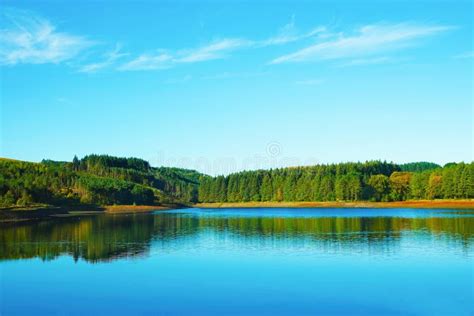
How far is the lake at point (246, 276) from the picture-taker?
91.4 feet

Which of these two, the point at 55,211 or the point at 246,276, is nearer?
the point at 246,276

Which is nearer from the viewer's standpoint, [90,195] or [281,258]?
[281,258]

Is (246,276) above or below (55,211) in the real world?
below

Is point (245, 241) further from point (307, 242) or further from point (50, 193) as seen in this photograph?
point (50, 193)

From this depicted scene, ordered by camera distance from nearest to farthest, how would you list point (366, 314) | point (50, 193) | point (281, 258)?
1. point (366, 314)
2. point (281, 258)
3. point (50, 193)

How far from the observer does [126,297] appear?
100 ft

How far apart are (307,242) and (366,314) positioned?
30.2 meters

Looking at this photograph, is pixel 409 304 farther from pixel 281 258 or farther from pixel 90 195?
pixel 90 195

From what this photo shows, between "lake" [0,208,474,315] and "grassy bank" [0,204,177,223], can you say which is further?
"grassy bank" [0,204,177,223]

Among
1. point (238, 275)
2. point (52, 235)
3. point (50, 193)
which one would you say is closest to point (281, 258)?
point (238, 275)

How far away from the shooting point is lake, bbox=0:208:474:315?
91.4ft

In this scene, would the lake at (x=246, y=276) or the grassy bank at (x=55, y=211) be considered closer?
the lake at (x=246, y=276)

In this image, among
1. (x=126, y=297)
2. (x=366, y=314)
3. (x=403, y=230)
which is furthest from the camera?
(x=403, y=230)

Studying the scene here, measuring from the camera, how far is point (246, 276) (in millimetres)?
36031
